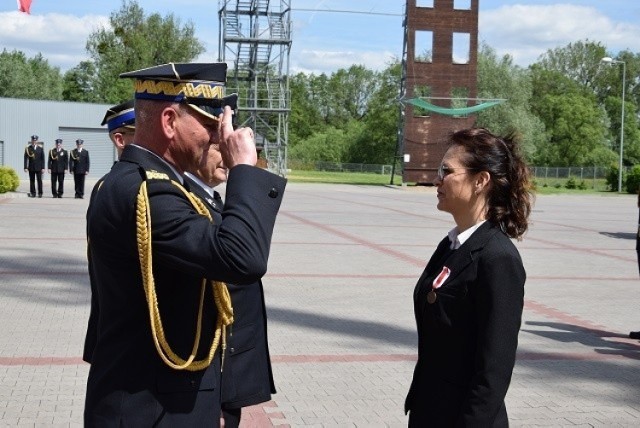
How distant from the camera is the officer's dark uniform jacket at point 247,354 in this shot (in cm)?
315

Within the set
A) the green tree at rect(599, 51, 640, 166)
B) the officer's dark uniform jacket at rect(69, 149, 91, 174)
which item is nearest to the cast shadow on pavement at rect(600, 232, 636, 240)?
the officer's dark uniform jacket at rect(69, 149, 91, 174)

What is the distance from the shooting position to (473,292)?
2.98m

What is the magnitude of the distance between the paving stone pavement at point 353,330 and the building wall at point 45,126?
27.6 metres

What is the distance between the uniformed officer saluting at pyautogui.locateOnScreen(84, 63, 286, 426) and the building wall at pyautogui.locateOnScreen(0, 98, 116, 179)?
137 ft

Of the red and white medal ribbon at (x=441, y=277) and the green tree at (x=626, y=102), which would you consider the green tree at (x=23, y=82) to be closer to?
the green tree at (x=626, y=102)

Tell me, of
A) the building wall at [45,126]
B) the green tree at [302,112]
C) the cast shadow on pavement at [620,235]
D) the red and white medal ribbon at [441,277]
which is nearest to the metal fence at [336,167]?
the green tree at [302,112]

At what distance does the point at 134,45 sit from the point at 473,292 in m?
71.2

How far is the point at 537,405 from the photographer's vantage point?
613cm

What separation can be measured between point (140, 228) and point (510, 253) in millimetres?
1339

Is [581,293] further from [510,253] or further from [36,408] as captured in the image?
[510,253]

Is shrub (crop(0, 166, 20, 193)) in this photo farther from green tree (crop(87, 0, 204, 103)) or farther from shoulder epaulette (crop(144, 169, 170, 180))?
green tree (crop(87, 0, 204, 103))

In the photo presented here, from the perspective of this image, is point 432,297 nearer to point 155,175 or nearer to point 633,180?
point 155,175

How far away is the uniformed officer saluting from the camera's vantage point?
2.30 m

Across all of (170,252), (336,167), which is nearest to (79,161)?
(170,252)
